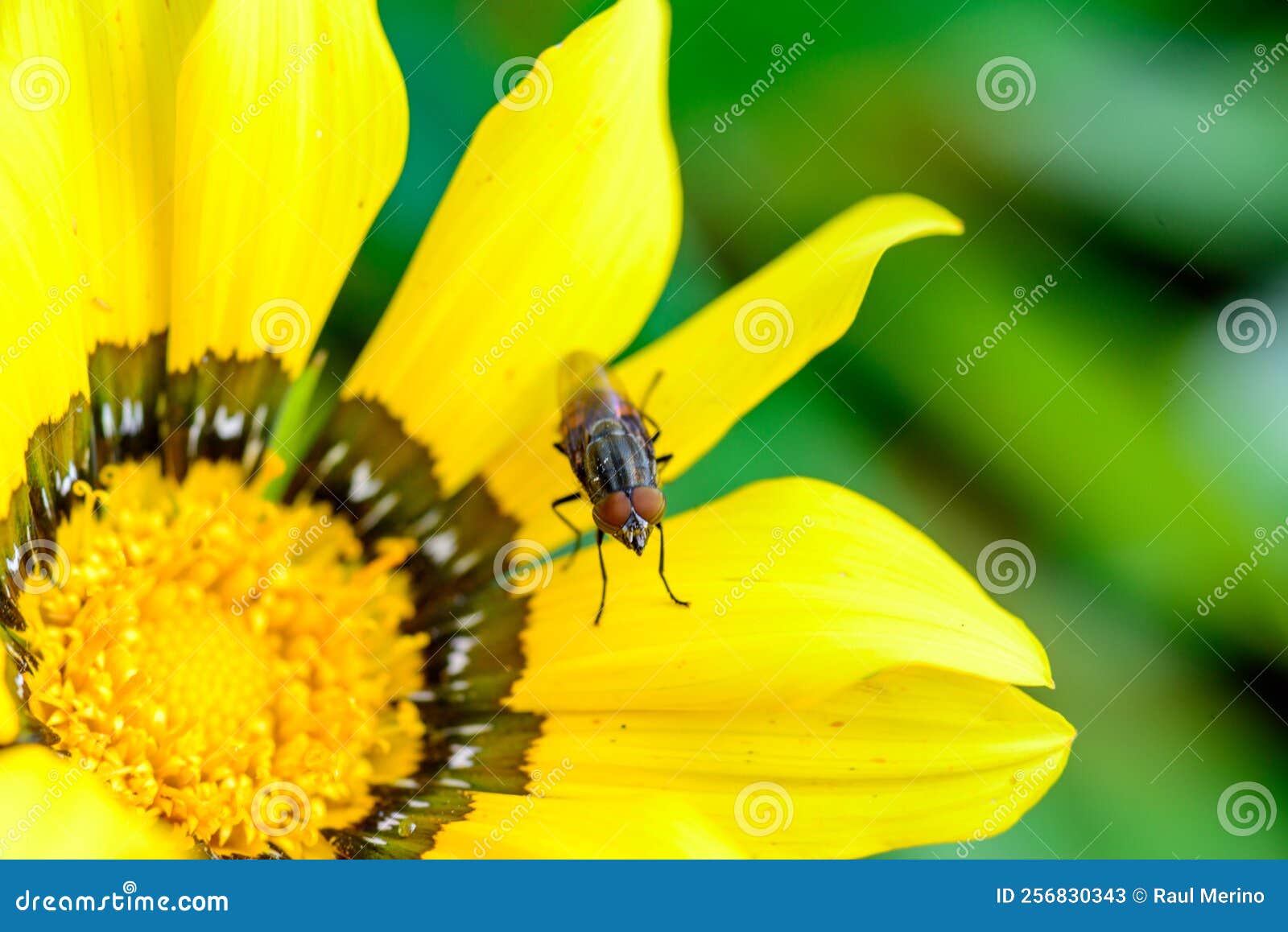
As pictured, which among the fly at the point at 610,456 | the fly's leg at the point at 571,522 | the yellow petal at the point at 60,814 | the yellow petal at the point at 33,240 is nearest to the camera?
the yellow petal at the point at 60,814

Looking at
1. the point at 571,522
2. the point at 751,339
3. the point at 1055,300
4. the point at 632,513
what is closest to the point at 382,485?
the point at 571,522

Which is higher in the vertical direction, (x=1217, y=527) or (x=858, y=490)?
(x=1217, y=527)

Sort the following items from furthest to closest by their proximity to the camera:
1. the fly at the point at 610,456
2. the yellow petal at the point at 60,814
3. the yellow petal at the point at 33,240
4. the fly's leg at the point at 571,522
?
the fly's leg at the point at 571,522, the fly at the point at 610,456, the yellow petal at the point at 33,240, the yellow petal at the point at 60,814

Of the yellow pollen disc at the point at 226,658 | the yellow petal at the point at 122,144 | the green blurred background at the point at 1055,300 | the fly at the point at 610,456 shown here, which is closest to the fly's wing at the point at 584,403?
the fly at the point at 610,456

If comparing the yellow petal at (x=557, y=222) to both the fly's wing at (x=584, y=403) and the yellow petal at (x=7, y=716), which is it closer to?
the fly's wing at (x=584, y=403)

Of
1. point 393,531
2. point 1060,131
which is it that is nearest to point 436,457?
point 393,531
